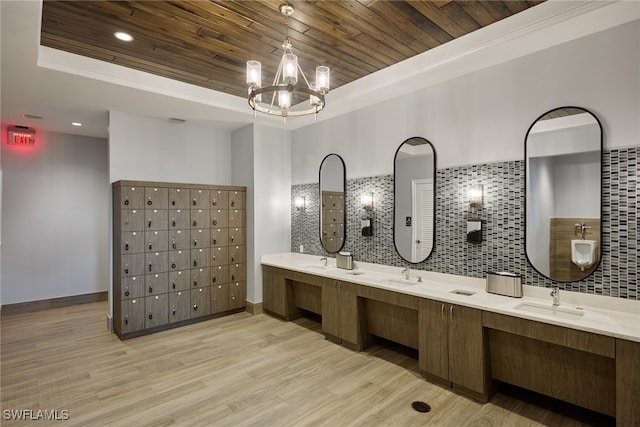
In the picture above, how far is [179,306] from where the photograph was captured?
4660mm

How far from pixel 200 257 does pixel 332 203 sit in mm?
2115

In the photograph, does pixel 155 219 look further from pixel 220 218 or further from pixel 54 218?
pixel 54 218

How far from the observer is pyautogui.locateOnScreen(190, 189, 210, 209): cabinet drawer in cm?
480

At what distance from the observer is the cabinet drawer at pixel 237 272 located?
17.0 ft

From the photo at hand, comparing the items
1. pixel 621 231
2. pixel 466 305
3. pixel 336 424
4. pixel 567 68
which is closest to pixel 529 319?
pixel 466 305

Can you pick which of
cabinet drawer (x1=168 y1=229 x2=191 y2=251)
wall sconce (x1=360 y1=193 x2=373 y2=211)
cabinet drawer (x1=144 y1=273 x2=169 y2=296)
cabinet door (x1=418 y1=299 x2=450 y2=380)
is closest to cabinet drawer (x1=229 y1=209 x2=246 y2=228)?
cabinet drawer (x1=168 y1=229 x2=191 y2=251)

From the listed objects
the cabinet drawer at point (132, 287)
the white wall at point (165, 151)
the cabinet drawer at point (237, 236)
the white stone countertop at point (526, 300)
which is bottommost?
the cabinet drawer at point (132, 287)

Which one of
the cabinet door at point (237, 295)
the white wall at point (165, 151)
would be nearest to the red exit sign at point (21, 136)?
the white wall at point (165, 151)

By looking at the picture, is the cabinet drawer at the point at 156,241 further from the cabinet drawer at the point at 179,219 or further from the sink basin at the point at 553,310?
the sink basin at the point at 553,310

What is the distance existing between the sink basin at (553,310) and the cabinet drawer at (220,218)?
399 cm

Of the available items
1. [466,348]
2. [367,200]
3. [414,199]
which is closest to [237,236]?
[367,200]

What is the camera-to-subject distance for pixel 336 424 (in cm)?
252

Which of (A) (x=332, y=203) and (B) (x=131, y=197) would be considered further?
(A) (x=332, y=203)

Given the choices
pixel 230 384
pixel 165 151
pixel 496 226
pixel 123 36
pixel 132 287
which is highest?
pixel 123 36
